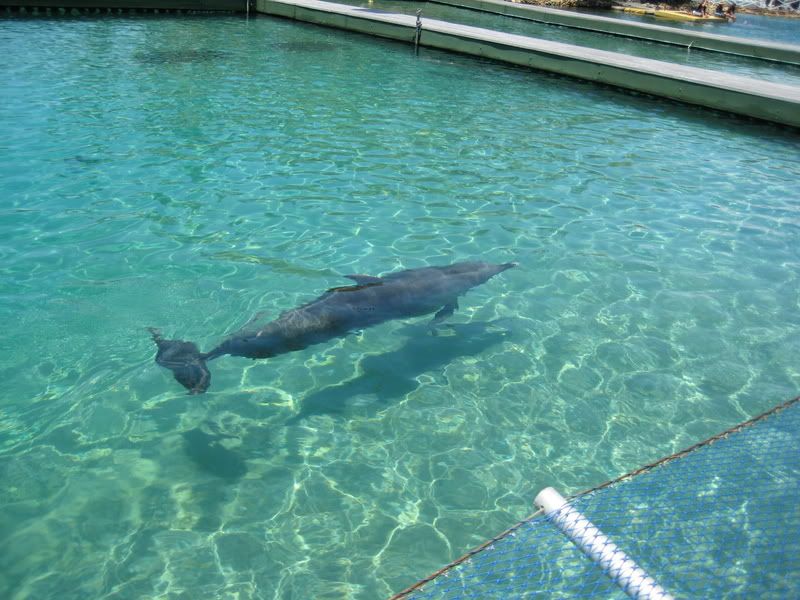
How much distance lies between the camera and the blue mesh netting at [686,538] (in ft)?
13.7

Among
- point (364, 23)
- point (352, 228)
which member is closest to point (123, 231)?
point (352, 228)

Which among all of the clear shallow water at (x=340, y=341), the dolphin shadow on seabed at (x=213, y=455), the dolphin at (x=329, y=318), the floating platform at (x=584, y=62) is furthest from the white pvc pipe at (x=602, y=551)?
the floating platform at (x=584, y=62)

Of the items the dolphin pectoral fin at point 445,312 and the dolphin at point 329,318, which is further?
the dolphin pectoral fin at point 445,312

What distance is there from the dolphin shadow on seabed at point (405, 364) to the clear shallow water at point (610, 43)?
19308 mm

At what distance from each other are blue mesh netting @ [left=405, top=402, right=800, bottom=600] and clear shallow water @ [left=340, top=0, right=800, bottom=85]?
19.9 m

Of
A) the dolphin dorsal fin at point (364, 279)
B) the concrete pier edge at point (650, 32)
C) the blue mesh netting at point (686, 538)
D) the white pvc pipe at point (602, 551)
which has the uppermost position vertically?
the concrete pier edge at point (650, 32)

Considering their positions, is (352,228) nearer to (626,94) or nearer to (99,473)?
(99,473)

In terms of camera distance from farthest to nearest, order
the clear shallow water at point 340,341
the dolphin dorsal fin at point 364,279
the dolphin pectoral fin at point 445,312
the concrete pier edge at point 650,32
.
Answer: the concrete pier edge at point 650,32
the dolphin pectoral fin at point 445,312
the dolphin dorsal fin at point 364,279
the clear shallow water at point 340,341

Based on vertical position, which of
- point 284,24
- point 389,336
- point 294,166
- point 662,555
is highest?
point 284,24

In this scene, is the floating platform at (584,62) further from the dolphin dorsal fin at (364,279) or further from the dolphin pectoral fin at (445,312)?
the dolphin dorsal fin at (364,279)

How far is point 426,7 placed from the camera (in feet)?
108

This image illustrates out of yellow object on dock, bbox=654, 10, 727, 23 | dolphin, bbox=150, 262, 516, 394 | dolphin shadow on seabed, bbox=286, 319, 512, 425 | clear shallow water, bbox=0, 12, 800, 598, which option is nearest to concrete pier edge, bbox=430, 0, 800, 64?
clear shallow water, bbox=0, 12, 800, 598

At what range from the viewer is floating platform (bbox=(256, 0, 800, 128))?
635 inches

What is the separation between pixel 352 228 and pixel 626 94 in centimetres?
1232
